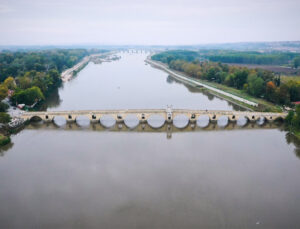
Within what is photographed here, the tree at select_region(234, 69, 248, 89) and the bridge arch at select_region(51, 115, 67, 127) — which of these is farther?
the tree at select_region(234, 69, 248, 89)

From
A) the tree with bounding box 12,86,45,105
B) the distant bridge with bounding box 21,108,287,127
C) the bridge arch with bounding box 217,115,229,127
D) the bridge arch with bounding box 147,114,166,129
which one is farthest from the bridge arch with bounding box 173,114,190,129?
the tree with bounding box 12,86,45,105

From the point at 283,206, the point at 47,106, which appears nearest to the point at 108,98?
the point at 47,106

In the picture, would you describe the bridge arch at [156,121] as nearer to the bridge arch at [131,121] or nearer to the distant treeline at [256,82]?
the bridge arch at [131,121]

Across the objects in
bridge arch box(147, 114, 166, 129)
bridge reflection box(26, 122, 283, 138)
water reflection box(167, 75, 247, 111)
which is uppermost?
water reflection box(167, 75, 247, 111)

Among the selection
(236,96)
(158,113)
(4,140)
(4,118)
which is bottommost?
(4,140)

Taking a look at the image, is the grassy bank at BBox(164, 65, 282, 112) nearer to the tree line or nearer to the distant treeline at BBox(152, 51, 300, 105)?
the distant treeline at BBox(152, 51, 300, 105)

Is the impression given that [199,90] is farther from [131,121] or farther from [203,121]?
Answer: [131,121]

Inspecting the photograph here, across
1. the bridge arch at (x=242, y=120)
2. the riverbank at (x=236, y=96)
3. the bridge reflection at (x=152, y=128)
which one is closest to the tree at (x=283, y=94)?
the riverbank at (x=236, y=96)

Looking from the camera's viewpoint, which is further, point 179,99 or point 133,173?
point 179,99

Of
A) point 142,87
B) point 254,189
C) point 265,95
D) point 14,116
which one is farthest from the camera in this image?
point 142,87

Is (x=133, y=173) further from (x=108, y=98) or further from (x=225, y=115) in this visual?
(x=108, y=98)

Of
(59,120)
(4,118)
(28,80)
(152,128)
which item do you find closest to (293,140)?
(152,128)
